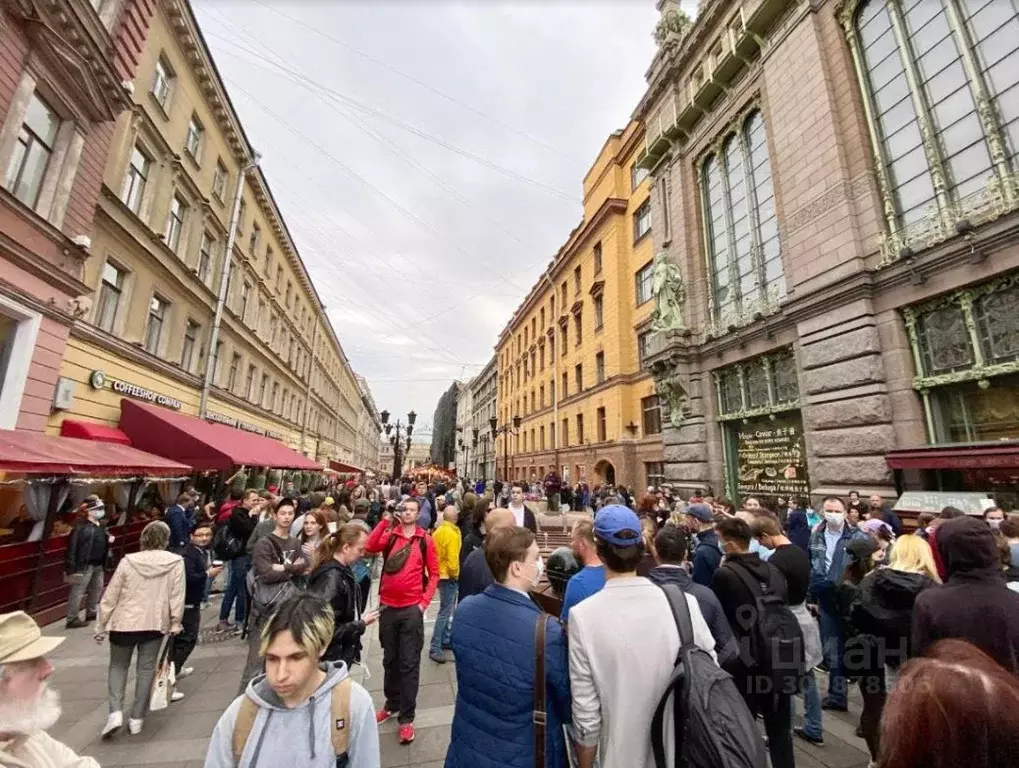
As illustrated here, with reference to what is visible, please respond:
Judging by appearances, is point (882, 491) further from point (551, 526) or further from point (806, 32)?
point (806, 32)

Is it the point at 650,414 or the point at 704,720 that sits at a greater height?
the point at 650,414

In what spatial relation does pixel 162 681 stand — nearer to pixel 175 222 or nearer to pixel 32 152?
pixel 32 152

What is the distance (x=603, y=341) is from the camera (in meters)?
25.5

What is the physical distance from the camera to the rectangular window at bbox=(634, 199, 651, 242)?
→ 22922 mm

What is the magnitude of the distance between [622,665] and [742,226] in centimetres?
1494

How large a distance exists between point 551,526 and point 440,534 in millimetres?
9116

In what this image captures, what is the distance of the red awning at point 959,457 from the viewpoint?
22.9ft

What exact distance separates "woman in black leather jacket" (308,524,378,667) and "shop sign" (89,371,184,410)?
34.5 feet

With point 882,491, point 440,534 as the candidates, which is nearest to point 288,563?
point 440,534

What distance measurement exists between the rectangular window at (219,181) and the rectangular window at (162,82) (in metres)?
3.19

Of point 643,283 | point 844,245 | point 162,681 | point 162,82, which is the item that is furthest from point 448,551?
point 643,283

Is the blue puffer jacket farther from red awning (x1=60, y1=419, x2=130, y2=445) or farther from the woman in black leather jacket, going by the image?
red awning (x1=60, y1=419, x2=130, y2=445)

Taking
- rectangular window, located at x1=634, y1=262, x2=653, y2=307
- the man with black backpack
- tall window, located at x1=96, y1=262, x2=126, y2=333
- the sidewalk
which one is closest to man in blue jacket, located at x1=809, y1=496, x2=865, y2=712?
the sidewalk

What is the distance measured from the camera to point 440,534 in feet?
20.7
